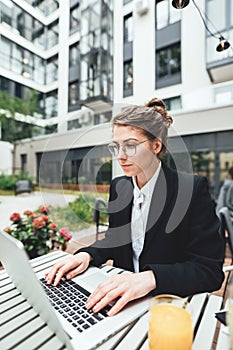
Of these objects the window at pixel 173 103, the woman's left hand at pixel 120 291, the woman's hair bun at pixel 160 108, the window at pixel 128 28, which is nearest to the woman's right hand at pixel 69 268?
A: the woman's left hand at pixel 120 291

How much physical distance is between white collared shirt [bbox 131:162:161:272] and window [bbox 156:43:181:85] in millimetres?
1460

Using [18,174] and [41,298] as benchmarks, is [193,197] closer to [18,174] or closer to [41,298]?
[41,298]

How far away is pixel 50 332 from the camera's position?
0.45 m

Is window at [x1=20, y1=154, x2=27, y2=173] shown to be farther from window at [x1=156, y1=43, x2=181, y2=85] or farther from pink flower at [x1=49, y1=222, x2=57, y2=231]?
window at [x1=156, y1=43, x2=181, y2=85]

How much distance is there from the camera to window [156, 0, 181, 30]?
161 centimetres

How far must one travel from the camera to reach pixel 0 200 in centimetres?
190

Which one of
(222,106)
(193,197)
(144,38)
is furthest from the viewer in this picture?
(222,106)

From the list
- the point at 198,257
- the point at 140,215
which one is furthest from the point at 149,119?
the point at 198,257

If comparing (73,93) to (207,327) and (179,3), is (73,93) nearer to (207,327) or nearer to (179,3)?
(179,3)

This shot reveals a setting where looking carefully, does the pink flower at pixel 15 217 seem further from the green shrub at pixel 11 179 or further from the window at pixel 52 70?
the window at pixel 52 70

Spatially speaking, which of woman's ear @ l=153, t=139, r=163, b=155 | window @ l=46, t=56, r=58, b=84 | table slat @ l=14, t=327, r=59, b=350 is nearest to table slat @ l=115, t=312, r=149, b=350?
table slat @ l=14, t=327, r=59, b=350

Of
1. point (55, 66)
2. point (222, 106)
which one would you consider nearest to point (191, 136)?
point (222, 106)

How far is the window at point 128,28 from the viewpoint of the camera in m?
1.81

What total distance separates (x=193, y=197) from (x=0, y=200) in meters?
1.64
